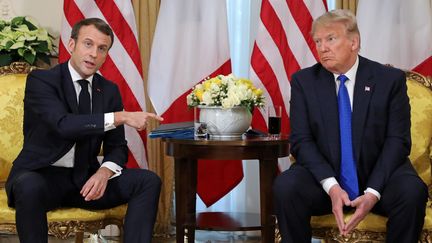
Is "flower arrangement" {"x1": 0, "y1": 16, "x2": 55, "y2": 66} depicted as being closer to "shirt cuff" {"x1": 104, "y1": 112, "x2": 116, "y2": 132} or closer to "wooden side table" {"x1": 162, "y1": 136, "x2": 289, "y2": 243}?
"wooden side table" {"x1": 162, "y1": 136, "x2": 289, "y2": 243}

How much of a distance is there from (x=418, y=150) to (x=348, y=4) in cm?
146

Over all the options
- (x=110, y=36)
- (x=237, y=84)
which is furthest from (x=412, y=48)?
(x=110, y=36)

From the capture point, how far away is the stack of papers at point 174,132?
141 inches

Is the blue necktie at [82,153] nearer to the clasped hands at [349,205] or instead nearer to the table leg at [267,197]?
the table leg at [267,197]

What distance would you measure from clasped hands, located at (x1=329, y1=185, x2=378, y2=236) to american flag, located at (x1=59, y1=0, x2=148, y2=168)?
1.74 meters

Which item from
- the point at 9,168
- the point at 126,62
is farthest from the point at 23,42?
the point at 9,168

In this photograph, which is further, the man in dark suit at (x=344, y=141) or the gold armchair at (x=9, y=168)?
the gold armchair at (x=9, y=168)

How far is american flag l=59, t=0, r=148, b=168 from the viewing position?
4.36m

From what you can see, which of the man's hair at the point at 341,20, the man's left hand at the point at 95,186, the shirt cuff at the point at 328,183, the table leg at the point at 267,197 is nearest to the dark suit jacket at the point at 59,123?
the man's left hand at the point at 95,186

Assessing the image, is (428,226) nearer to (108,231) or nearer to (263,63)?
(263,63)

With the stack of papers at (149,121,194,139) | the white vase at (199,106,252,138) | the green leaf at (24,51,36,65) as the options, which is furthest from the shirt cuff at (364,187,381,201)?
the green leaf at (24,51,36,65)

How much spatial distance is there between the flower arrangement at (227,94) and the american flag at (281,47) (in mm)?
652

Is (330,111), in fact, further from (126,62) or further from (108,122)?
(126,62)

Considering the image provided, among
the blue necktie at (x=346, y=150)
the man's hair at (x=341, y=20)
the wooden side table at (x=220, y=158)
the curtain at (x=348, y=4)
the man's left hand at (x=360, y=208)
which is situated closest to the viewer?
the man's left hand at (x=360, y=208)
